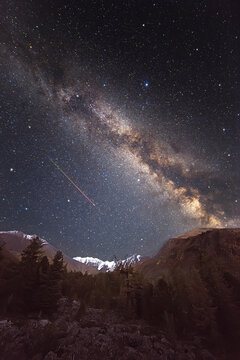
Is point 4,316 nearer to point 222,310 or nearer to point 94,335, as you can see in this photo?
point 94,335

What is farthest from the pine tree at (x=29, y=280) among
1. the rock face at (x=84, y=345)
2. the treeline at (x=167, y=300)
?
the rock face at (x=84, y=345)

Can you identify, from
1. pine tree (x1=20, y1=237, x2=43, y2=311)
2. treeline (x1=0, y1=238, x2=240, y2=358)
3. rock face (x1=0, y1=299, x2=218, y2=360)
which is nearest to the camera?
rock face (x1=0, y1=299, x2=218, y2=360)

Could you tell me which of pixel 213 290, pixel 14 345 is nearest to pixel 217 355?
pixel 213 290

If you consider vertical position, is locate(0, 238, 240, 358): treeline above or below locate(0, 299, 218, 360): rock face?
above

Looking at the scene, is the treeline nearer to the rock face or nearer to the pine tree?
the pine tree

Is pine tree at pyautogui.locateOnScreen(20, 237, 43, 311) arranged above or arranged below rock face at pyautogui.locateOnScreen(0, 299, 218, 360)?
above

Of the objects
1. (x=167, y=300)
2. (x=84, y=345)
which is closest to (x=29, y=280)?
(x=84, y=345)

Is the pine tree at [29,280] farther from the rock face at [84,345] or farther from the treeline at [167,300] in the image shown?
the rock face at [84,345]

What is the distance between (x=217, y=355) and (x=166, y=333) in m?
4.17

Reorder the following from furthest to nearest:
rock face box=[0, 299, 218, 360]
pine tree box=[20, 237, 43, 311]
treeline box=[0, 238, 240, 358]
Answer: pine tree box=[20, 237, 43, 311], treeline box=[0, 238, 240, 358], rock face box=[0, 299, 218, 360]

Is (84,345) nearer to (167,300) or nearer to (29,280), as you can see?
(29,280)

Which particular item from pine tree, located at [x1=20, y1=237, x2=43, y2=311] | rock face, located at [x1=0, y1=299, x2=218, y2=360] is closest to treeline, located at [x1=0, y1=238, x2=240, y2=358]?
pine tree, located at [x1=20, y1=237, x2=43, y2=311]

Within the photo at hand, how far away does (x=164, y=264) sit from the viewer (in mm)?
70812

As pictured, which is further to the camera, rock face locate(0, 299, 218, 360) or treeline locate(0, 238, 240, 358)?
treeline locate(0, 238, 240, 358)
